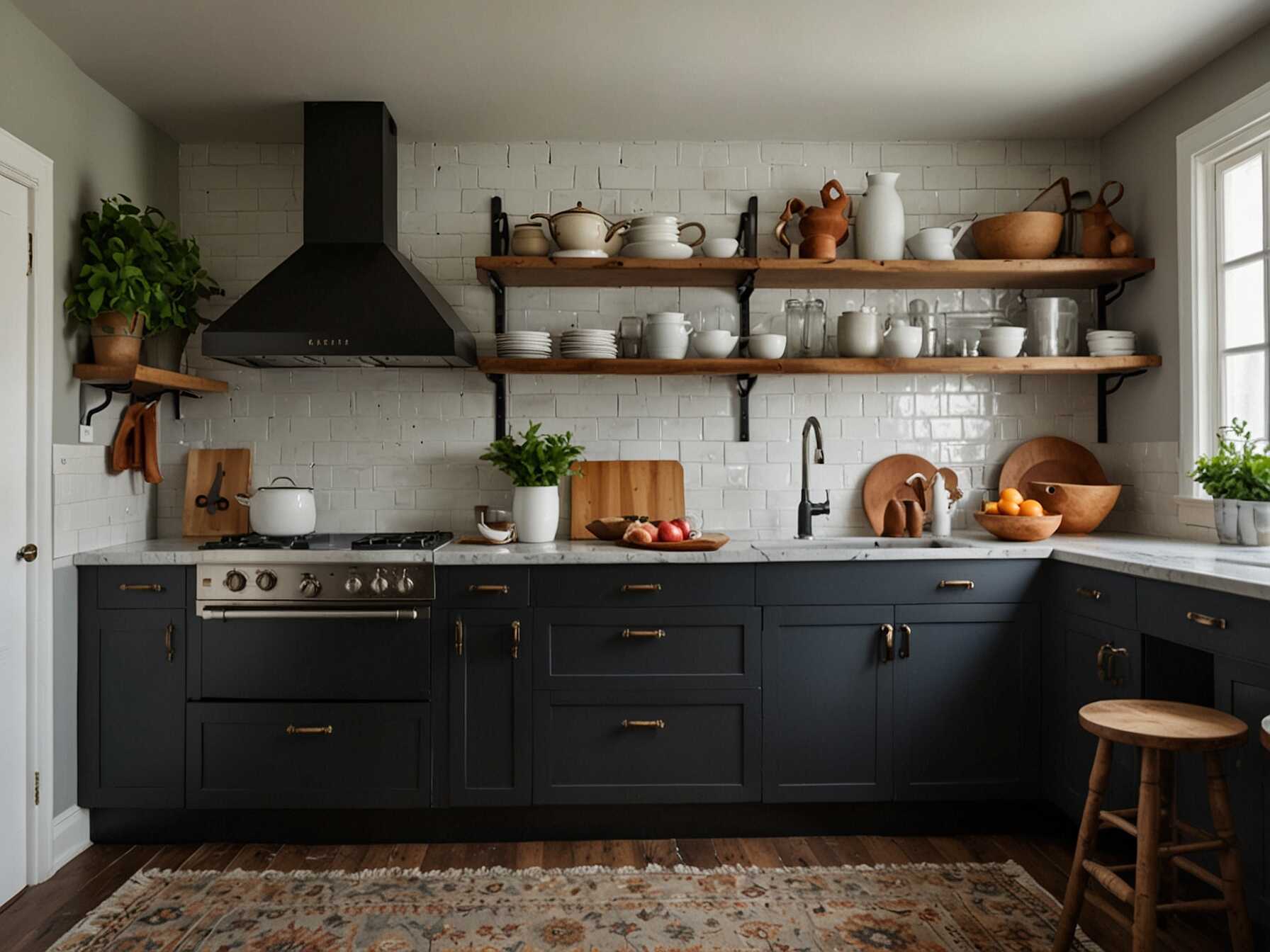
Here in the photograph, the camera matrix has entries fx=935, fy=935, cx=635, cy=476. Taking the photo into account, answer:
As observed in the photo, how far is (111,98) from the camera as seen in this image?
3373 mm

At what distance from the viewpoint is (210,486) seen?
3.74 metres

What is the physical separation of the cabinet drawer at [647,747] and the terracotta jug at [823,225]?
1733mm

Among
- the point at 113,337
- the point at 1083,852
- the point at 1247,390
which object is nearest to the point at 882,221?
the point at 1247,390

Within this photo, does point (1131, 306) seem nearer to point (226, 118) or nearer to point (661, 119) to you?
point (661, 119)

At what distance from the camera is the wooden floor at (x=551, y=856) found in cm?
286

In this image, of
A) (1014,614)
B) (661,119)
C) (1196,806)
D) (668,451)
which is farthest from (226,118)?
(1196,806)

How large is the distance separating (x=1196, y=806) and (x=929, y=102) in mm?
2518

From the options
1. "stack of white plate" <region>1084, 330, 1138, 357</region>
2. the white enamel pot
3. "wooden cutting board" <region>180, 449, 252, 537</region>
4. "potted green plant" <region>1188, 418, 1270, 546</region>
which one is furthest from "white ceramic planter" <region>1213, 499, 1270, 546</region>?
"wooden cutting board" <region>180, 449, 252, 537</region>

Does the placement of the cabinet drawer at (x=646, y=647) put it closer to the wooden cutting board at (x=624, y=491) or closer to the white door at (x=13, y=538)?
the wooden cutting board at (x=624, y=491)

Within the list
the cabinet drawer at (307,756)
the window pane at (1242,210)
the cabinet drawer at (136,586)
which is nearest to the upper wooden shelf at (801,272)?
the window pane at (1242,210)

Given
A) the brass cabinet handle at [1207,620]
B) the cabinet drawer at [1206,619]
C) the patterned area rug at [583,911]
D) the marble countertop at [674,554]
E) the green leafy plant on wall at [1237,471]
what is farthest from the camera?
the marble countertop at [674,554]

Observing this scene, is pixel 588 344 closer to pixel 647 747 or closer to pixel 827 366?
pixel 827 366

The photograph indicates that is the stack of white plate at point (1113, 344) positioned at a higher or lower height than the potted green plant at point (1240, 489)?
higher

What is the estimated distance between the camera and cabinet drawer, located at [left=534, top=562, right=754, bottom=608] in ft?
10.1
